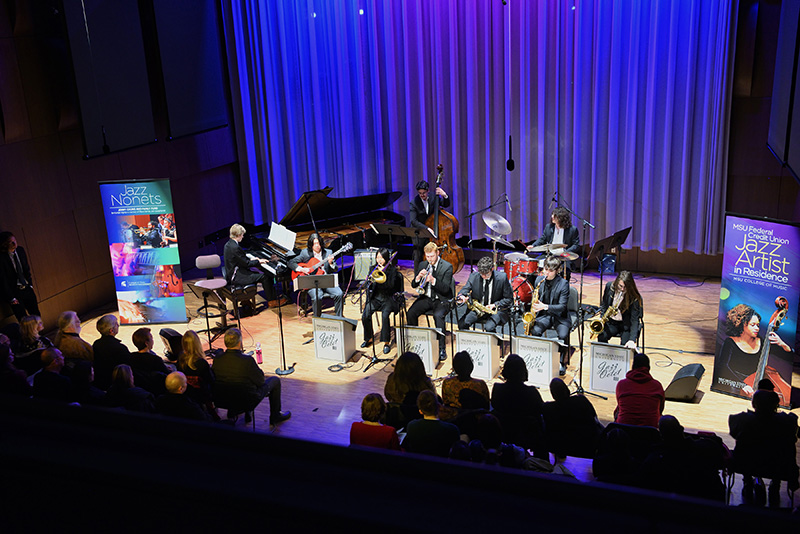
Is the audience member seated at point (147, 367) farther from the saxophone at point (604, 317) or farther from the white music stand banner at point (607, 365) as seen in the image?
the saxophone at point (604, 317)

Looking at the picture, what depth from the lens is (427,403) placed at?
165 inches

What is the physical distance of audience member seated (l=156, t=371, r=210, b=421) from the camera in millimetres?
4510

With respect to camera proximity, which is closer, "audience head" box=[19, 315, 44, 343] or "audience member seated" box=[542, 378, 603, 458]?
"audience member seated" box=[542, 378, 603, 458]

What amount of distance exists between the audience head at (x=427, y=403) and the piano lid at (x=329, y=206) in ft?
16.1

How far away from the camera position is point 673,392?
5.90 m

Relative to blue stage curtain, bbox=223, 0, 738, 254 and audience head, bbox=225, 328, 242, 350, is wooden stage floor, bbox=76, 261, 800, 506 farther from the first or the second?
blue stage curtain, bbox=223, 0, 738, 254

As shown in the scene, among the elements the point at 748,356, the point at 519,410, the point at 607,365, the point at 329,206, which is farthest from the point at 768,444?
the point at 329,206

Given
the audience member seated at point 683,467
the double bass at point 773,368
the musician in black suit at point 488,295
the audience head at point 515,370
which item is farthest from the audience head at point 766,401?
the musician in black suit at point 488,295

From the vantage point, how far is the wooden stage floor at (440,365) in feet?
18.9

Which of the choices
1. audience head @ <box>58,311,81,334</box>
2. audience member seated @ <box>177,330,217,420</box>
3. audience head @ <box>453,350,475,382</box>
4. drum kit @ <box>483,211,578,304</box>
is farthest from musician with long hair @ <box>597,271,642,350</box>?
audience head @ <box>58,311,81,334</box>

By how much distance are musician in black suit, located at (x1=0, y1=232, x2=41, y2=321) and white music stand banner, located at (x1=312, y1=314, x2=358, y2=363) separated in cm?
333

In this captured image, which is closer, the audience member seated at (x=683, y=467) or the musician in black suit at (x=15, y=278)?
the audience member seated at (x=683, y=467)

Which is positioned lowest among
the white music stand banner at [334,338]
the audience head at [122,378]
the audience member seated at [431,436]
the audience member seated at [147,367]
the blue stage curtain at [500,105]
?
the white music stand banner at [334,338]

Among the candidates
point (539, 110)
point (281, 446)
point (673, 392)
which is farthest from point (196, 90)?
point (281, 446)
